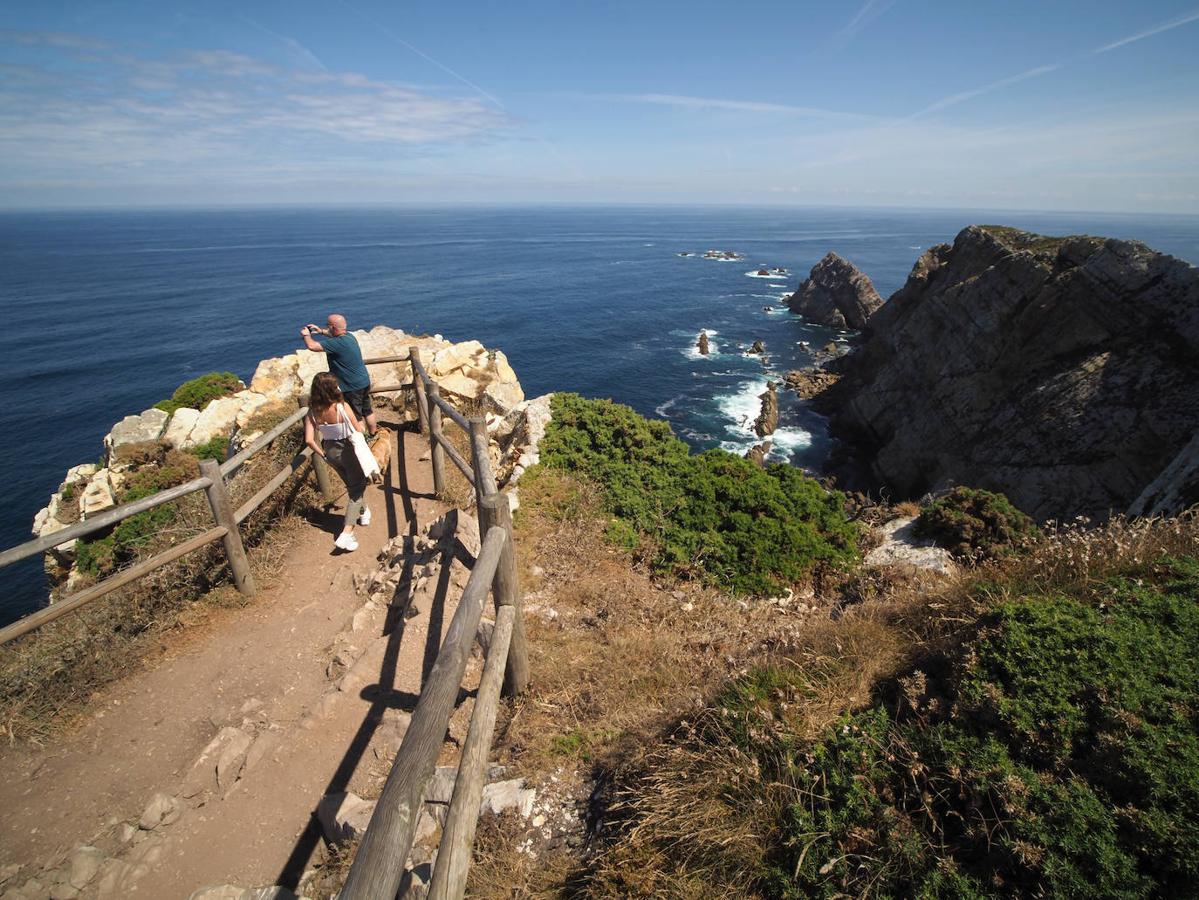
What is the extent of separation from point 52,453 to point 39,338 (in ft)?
111

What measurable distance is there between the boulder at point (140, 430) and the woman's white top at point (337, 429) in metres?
20.1

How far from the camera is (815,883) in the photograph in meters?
2.98

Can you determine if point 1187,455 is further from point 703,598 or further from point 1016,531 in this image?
point 703,598

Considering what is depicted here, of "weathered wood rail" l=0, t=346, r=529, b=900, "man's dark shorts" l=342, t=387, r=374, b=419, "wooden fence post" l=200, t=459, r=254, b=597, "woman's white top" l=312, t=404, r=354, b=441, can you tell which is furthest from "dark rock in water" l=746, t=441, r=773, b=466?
"weathered wood rail" l=0, t=346, r=529, b=900

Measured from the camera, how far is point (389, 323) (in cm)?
5669

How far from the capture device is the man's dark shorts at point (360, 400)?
8.95m

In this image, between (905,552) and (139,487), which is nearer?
(905,552)

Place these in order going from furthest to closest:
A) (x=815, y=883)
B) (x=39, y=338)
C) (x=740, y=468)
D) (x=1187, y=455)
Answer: (x=39, y=338), (x=1187, y=455), (x=740, y=468), (x=815, y=883)

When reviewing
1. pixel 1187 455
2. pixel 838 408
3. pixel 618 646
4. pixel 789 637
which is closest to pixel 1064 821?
pixel 789 637

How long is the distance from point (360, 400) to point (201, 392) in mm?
21620

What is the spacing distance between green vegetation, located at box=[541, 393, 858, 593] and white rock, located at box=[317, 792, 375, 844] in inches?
201

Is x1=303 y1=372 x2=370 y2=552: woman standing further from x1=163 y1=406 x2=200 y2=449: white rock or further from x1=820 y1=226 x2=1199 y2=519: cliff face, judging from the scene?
x1=820 y1=226 x2=1199 y2=519: cliff face

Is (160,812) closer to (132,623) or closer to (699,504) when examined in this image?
(132,623)

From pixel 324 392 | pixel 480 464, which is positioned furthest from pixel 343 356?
pixel 480 464
